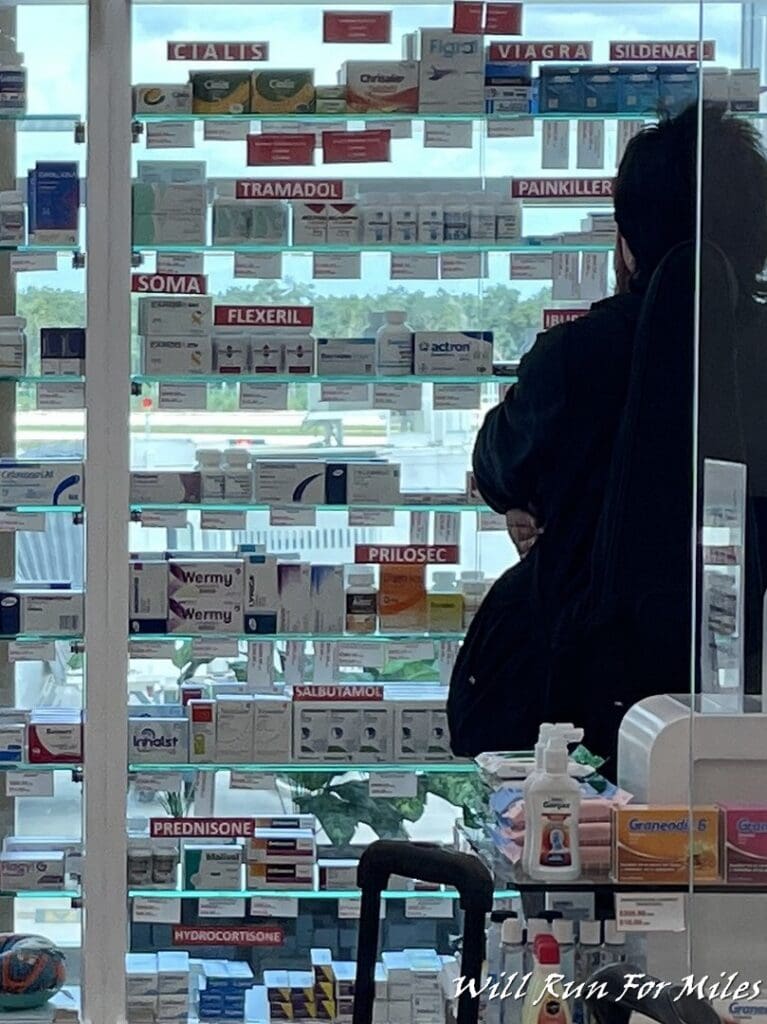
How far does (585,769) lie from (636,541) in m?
1.70

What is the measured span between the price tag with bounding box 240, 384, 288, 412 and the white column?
0.37 m

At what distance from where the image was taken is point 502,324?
4383 millimetres

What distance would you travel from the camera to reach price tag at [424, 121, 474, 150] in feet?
14.2

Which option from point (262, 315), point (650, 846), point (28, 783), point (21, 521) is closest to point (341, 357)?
point (262, 315)

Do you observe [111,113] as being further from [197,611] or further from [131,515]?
[197,611]

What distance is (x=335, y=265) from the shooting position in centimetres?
432

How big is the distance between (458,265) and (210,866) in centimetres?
172

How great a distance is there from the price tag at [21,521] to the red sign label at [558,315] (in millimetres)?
1430

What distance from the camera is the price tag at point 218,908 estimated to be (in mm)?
4359

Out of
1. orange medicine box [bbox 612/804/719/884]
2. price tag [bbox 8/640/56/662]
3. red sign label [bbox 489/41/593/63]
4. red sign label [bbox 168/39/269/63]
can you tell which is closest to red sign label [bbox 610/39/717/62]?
red sign label [bbox 489/41/593/63]

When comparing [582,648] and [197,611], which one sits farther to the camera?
[197,611]

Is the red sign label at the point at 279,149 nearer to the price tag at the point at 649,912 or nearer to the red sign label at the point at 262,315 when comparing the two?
the red sign label at the point at 262,315

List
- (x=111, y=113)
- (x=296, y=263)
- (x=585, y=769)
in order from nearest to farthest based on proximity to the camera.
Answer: (x=585, y=769)
(x=111, y=113)
(x=296, y=263)

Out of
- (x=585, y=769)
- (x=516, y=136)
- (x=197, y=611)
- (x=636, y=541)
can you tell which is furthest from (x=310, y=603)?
(x=585, y=769)
